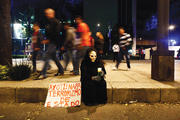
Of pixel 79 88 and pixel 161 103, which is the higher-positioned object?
pixel 79 88

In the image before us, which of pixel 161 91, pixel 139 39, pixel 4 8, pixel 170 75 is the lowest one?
pixel 161 91

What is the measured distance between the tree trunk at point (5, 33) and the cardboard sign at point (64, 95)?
234 centimetres

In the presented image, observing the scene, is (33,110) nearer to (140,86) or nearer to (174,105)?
(140,86)

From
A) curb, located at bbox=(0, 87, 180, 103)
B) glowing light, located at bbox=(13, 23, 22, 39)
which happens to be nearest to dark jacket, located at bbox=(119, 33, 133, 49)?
curb, located at bbox=(0, 87, 180, 103)

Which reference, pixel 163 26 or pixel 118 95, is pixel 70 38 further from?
pixel 163 26

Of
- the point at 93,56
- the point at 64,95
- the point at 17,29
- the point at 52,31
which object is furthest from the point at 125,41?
the point at 17,29

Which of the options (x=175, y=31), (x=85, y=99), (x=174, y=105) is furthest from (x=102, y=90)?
(x=175, y=31)

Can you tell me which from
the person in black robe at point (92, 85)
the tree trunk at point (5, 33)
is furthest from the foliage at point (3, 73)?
the person in black robe at point (92, 85)

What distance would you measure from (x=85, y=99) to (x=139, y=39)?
162 ft

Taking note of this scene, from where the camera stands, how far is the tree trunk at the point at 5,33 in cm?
480

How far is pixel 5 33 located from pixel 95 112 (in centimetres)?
380

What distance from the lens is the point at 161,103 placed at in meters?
3.59

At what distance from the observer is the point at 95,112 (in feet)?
10.1

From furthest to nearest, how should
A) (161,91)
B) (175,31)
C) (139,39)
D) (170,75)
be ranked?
1. (139,39)
2. (175,31)
3. (170,75)
4. (161,91)
